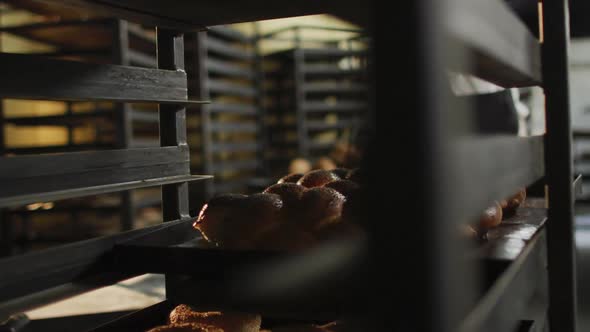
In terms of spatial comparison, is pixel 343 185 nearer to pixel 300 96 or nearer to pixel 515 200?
pixel 515 200

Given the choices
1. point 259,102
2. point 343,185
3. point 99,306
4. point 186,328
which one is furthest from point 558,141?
point 259,102

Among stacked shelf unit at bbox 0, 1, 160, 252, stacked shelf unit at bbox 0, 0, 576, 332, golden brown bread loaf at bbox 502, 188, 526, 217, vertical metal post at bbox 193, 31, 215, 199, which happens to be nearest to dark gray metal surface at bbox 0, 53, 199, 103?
stacked shelf unit at bbox 0, 0, 576, 332

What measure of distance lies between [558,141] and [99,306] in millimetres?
2785

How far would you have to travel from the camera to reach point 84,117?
439cm

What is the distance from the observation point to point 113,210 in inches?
173

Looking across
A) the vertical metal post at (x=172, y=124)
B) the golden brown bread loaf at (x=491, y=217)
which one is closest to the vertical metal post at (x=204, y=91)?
the vertical metal post at (x=172, y=124)

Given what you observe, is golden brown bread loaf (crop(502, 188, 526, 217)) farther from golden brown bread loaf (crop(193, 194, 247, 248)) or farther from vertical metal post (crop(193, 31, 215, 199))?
vertical metal post (crop(193, 31, 215, 199))

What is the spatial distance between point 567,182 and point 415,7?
0.90 metres

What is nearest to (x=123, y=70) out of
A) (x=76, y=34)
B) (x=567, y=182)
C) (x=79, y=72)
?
(x=79, y=72)

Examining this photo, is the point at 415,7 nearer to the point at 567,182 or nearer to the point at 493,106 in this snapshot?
the point at 493,106

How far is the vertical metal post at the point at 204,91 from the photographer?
5.15 metres

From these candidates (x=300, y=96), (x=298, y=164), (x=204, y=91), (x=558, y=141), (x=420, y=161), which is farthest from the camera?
(x=298, y=164)

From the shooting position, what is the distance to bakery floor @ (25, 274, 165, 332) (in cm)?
289

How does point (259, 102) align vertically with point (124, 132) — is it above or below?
above
